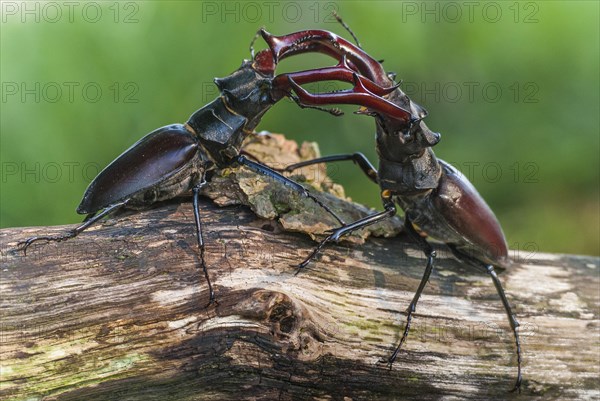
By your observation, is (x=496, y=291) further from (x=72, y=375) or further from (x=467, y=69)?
(x=467, y=69)

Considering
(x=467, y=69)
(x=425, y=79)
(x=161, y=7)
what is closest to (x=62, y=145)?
(x=161, y=7)

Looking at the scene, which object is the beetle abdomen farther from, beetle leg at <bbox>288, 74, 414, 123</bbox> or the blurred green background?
the blurred green background

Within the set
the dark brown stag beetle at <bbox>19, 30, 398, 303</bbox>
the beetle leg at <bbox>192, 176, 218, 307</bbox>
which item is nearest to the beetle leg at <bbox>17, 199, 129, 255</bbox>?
the dark brown stag beetle at <bbox>19, 30, 398, 303</bbox>

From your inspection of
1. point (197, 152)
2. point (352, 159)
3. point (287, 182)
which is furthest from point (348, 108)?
point (287, 182)

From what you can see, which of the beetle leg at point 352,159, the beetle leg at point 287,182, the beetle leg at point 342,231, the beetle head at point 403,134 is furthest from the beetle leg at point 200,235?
the beetle head at point 403,134

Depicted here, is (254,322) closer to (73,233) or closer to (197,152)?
(73,233)

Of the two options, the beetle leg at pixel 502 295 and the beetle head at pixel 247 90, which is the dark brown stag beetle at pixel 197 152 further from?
the beetle leg at pixel 502 295
